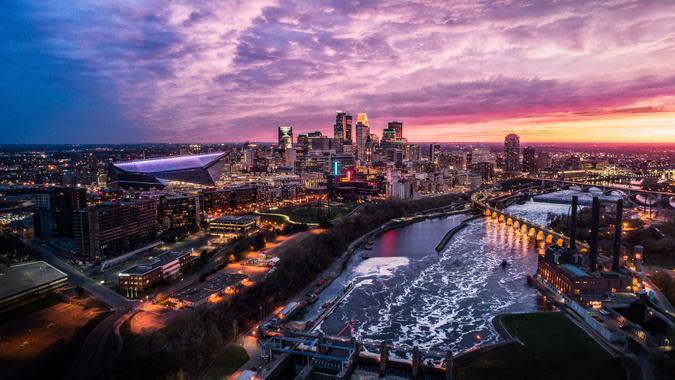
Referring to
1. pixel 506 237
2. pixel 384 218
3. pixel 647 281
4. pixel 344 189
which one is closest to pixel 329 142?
pixel 344 189

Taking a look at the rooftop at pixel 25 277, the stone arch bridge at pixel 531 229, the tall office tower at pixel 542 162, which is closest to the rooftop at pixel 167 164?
the rooftop at pixel 25 277

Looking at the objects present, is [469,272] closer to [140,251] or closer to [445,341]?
[445,341]

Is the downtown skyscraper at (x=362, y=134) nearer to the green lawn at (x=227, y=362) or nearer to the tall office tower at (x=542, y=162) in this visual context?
the tall office tower at (x=542, y=162)

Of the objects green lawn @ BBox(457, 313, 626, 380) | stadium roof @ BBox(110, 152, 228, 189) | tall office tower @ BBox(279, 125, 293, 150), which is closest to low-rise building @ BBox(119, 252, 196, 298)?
green lawn @ BBox(457, 313, 626, 380)

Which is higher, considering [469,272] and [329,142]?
[329,142]

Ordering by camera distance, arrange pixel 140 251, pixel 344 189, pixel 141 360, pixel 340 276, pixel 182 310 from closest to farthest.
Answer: pixel 141 360
pixel 182 310
pixel 340 276
pixel 140 251
pixel 344 189

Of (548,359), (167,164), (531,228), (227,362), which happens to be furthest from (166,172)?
(548,359)

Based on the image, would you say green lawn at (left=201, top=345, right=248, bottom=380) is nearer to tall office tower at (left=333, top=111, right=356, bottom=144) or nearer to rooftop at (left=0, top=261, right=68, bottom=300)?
rooftop at (left=0, top=261, right=68, bottom=300)
